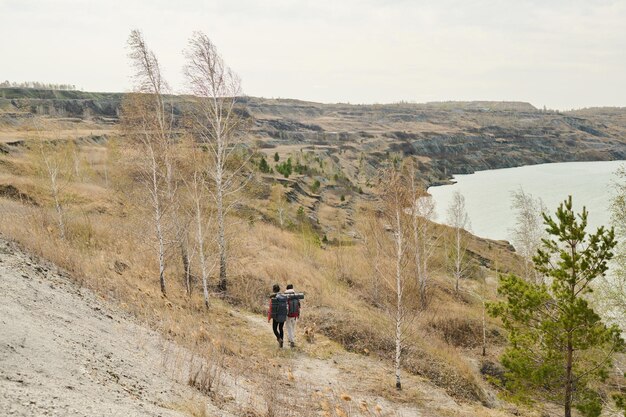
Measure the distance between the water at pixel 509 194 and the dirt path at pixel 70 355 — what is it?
1480 inches

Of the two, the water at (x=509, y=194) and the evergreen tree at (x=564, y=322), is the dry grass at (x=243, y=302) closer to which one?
the evergreen tree at (x=564, y=322)

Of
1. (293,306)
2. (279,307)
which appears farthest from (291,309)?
(279,307)

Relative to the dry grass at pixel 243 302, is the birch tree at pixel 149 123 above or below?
above

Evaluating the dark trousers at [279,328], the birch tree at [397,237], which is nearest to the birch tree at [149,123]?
the dark trousers at [279,328]

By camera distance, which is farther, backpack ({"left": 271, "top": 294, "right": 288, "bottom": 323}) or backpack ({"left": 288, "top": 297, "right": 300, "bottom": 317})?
backpack ({"left": 288, "top": 297, "right": 300, "bottom": 317})

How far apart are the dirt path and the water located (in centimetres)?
3759

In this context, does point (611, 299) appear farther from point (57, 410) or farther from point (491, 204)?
point (491, 204)

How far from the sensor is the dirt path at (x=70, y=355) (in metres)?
5.30

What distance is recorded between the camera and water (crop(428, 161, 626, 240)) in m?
64.5

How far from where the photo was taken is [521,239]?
1241 inches

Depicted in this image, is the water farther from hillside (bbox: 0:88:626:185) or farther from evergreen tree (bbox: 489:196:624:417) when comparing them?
evergreen tree (bbox: 489:196:624:417)

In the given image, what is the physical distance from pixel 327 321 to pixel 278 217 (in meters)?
32.3

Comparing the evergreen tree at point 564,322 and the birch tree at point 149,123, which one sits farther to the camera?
the birch tree at point 149,123

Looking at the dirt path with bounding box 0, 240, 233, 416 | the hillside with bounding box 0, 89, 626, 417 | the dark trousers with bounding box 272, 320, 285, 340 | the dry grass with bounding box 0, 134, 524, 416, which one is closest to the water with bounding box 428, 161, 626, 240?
the hillside with bounding box 0, 89, 626, 417
